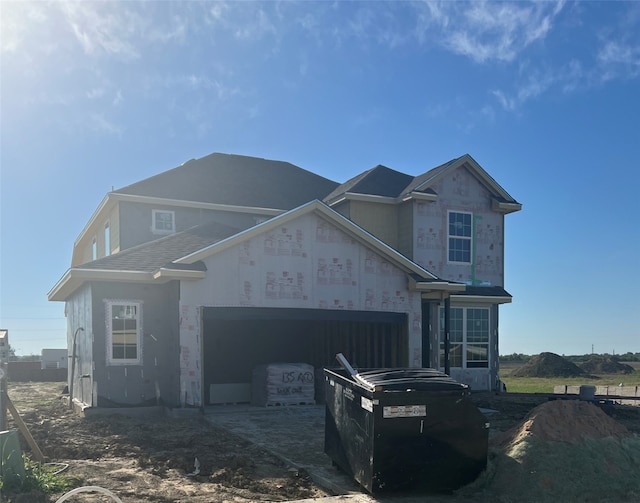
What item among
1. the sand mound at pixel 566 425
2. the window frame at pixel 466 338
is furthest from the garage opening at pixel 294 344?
the sand mound at pixel 566 425

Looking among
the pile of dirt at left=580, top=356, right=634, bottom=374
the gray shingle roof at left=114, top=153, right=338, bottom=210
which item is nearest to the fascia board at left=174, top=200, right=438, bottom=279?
the gray shingle roof at left=114, top=153, right=338, bottom=210

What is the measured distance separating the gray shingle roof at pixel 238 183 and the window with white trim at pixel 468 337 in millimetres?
7167

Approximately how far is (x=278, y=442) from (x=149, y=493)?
381 cm

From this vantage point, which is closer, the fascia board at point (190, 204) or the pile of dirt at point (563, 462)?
the pile of dirt at point (563, 462)

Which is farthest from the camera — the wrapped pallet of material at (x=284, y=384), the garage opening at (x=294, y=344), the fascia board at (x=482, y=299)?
the fascia board at (x=482, y=299)

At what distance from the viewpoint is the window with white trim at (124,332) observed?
549 inches

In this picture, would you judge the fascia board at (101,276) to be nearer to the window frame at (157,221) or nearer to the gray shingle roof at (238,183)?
the window frame at (157,221)

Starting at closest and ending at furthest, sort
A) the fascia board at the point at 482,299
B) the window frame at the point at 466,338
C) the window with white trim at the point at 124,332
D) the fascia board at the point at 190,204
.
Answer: the window with white trim at the point at 124,332
the fascia board at the point at 190,204
the fascia board at the point at 482,299
the window frame at the point at 466,338

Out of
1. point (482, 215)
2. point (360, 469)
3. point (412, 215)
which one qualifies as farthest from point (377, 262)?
point (360, 469)

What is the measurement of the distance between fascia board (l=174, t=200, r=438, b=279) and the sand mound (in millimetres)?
7946

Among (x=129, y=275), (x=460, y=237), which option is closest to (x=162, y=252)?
(x=129, y=275)

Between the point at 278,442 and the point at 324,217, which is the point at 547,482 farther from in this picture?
the point at 324,217

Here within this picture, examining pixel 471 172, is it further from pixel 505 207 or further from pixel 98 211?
pixel 98 211

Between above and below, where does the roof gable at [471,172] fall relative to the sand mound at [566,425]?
above
